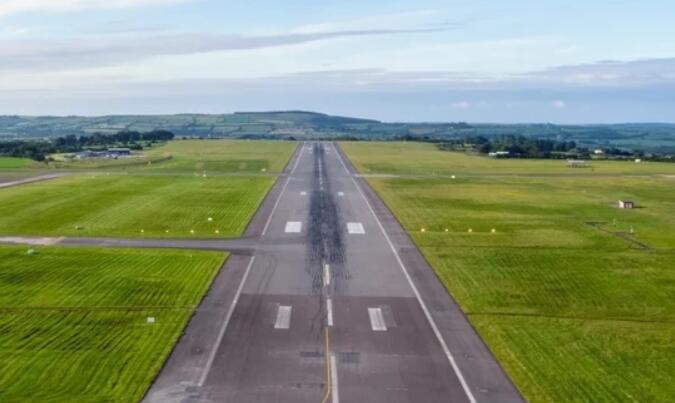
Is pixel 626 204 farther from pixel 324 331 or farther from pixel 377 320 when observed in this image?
pixel 324 331

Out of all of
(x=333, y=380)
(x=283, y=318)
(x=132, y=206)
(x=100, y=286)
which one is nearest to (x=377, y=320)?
(x=283, y=318)

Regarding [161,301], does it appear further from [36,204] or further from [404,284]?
[36,204]

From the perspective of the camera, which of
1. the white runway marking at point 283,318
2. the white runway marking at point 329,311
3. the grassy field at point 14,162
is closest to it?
the white runway marking at point 283,318

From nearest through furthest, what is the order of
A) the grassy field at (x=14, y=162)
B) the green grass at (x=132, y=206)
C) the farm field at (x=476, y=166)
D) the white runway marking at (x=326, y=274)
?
the white runway marking at (x=326, y=274), the green grass at (x=132, y=206), the farm field at (x=476, y=166), the grassy field at (x=14, y=162)

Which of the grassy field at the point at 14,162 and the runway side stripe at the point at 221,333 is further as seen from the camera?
the grassy field at the point at 14,162

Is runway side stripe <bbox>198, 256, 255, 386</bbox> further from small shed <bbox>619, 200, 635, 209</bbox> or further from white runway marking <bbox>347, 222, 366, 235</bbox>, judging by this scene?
small shed <bbox>619, 200, 635, 209</bbox>

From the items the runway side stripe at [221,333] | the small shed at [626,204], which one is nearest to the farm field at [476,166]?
the small shed at [626,204]

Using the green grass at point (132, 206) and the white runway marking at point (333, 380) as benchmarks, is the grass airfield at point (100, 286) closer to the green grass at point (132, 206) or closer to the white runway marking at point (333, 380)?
the green grass at point (132, 206)
